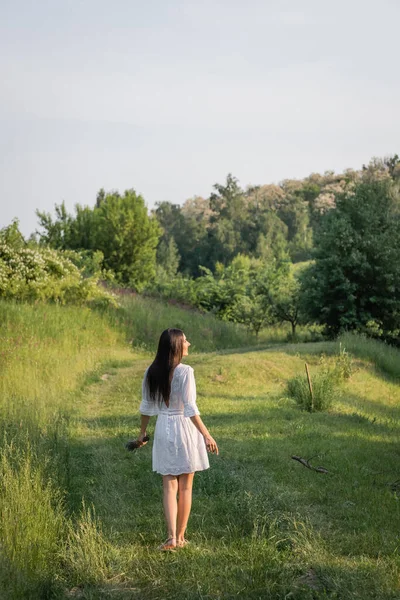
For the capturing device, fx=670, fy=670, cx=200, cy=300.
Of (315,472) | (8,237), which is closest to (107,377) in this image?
(315,472)

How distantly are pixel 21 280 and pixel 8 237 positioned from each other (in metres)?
4.34

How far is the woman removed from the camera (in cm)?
570

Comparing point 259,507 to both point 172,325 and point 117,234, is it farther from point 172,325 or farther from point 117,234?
point 117,234

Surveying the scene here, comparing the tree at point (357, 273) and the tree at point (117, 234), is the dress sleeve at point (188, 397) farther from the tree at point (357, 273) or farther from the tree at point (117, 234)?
the tree at point (117, 234)

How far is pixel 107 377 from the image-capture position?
15906 millimetres

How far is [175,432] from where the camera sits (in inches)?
226

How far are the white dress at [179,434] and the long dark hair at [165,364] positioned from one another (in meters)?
0.05

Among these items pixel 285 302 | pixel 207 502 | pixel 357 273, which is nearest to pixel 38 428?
pixel 207 502

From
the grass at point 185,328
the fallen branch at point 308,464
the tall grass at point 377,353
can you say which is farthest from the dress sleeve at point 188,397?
the grass at point 185,328

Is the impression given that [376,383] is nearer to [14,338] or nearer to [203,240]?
[14,338]

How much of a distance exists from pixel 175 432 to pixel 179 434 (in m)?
0.04

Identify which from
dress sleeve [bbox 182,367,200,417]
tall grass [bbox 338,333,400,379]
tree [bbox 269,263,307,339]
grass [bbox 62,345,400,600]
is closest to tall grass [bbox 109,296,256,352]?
tree [bbox 269,263,307,339]

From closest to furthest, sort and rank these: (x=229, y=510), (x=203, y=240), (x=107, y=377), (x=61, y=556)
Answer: (x=61, y=556)
(x=229, y=510)
(x=107, y=377)
(x=203, y=240)

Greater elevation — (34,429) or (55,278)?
(55,278)
